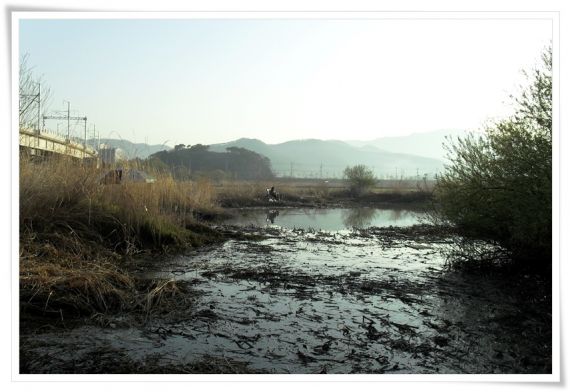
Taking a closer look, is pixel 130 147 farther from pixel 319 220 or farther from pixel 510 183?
pixel 319 220

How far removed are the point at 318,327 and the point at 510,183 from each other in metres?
4.56

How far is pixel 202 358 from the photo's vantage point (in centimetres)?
379

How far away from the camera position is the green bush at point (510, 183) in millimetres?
6535

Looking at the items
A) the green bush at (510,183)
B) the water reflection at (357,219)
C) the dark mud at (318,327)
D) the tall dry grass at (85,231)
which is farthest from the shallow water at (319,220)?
the dark mud at (318,327)

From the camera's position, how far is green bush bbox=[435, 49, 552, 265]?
6535mm

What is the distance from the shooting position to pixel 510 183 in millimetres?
7211

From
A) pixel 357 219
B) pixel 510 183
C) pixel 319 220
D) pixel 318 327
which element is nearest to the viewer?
pixel 318 327

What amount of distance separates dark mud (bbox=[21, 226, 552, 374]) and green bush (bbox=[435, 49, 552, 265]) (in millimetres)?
958

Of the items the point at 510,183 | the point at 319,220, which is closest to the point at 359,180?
the point at 319,220

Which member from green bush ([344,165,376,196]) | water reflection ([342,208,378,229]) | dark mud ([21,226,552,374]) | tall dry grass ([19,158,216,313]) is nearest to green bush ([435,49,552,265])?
dark mud ([21,226,552,374])

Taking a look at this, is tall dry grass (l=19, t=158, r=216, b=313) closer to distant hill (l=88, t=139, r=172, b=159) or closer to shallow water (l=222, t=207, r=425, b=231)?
distant hill (l=88, t=139, r=172, b=159)
